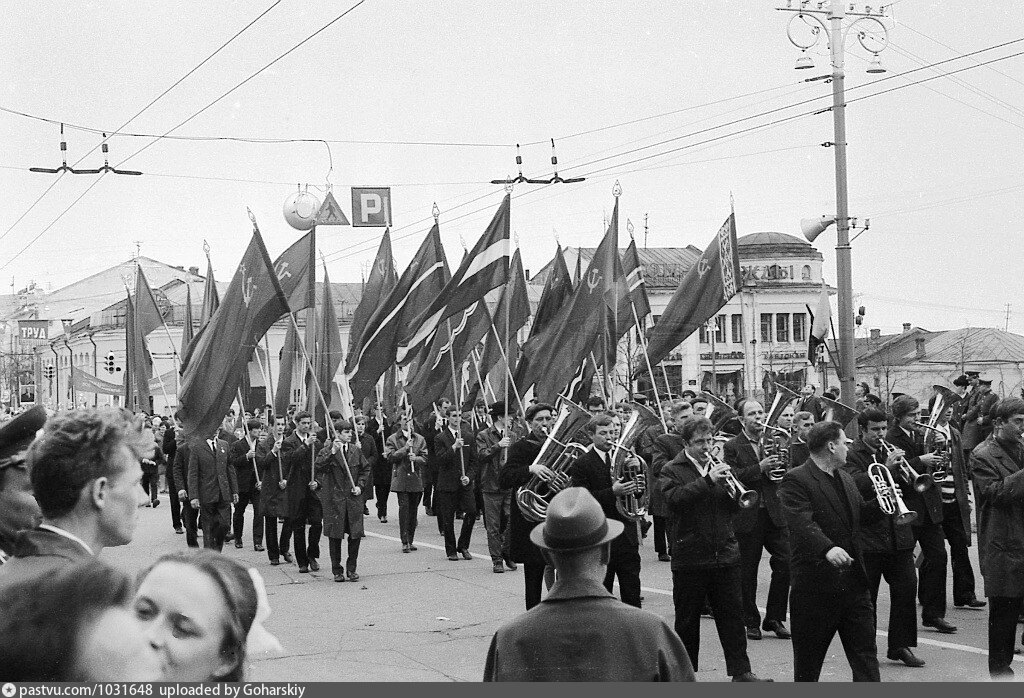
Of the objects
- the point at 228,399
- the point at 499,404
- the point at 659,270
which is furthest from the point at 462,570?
the point at 659,270

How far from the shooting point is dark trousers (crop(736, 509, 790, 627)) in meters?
9.16

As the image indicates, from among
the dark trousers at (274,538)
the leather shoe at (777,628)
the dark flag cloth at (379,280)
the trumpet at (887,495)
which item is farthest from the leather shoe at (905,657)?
the dark flag cloth at (379,280)

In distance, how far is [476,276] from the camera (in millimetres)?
16109

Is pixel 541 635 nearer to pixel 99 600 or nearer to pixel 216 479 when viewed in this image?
pixel 99 600

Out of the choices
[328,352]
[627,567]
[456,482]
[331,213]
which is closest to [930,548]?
[627,567]

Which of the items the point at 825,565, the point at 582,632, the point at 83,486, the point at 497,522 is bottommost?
the point at 497,522

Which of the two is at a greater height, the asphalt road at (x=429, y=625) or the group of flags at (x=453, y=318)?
the group of flags at (x=453, y=318)

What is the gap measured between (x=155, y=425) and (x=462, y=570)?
35.5 ft

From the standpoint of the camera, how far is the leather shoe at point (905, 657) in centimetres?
798

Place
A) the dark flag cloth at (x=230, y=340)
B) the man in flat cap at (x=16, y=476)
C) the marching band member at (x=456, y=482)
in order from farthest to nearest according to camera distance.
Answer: the marching band member at (x=456, y=482) → the dark flag cloth at (x=230, y=340) → the man in flat cap at (x=16, y=476)

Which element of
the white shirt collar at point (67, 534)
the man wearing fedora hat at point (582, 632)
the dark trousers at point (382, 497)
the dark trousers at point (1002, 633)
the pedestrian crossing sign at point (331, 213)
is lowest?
the dark trousers at point (382, 497)

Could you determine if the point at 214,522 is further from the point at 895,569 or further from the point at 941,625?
the point at 895,569

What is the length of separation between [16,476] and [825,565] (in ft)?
13.9

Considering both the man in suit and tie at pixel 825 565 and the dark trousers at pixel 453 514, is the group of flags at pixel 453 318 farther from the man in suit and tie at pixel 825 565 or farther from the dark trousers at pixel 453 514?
the man in suit and tie at pixel 825 565
